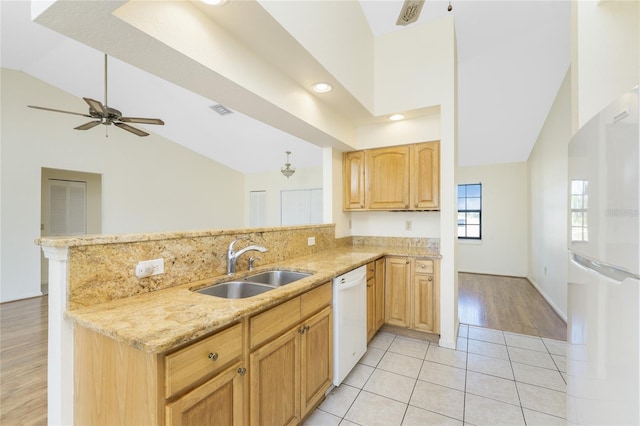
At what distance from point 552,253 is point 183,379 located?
486cm

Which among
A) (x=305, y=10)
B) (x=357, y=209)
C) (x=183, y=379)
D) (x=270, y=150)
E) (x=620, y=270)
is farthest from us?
(x=270, y=150)

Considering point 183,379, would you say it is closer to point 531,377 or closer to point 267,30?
point 267,30

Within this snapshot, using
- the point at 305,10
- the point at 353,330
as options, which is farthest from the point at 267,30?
the point at 353,330

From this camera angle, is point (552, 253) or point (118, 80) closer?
point (552, 253)

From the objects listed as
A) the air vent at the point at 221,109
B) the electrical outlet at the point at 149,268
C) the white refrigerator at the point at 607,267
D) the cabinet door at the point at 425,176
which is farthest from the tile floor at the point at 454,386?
the air vent at the point at 221,109

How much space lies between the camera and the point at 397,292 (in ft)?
9.71

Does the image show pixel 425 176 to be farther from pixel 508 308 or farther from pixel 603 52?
pixel 508 308

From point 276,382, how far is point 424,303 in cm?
195

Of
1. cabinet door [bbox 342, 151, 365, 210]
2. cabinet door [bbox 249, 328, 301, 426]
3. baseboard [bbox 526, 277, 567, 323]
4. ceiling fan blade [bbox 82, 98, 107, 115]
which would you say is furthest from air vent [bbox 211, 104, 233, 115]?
baseboard [bbox 526, 277, 567, 323]

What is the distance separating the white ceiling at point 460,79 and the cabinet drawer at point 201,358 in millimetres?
1622

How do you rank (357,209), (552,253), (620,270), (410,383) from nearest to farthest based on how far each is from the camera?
(620,270) → (410,383) → (357,209) → (552,253)

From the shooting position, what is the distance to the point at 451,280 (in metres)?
2.73

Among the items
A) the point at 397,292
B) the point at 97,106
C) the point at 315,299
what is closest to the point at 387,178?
the point at 397,292

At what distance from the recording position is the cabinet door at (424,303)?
2822 millimetres
